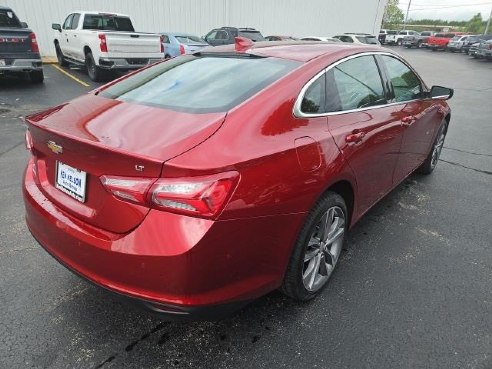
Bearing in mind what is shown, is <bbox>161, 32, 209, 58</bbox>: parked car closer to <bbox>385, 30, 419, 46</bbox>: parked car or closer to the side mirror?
the side mirror

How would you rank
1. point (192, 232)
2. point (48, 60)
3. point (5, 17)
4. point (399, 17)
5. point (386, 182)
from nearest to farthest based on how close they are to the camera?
point (192, 232) < point (386, 182) < point (5, 17) < point (48, 60) < point (399, 17)

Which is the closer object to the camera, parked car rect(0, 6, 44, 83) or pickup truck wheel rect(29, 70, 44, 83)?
parked car rect(0, 6, 44, 83)

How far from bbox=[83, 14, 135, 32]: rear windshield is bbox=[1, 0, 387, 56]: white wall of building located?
5.56 meters

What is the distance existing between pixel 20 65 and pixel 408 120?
9.45m

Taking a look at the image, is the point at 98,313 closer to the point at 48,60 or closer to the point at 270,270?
the point at 270,270

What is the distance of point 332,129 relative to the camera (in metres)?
2.49

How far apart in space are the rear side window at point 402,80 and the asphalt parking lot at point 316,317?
3.90 feet

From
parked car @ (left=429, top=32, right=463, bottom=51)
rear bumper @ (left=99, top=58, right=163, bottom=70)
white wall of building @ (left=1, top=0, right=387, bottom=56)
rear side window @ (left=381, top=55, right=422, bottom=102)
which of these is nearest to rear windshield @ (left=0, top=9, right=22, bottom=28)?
rear bumper @ (left=99, top=58, right=163, bottom=70)

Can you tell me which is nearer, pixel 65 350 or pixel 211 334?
pixel 65 350

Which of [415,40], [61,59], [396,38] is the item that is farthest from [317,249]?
[396,38]

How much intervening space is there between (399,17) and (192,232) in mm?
90927

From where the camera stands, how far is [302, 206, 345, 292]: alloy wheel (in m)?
2.57

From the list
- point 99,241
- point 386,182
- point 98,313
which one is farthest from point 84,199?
point 386,182

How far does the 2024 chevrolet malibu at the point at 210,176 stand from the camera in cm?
182
